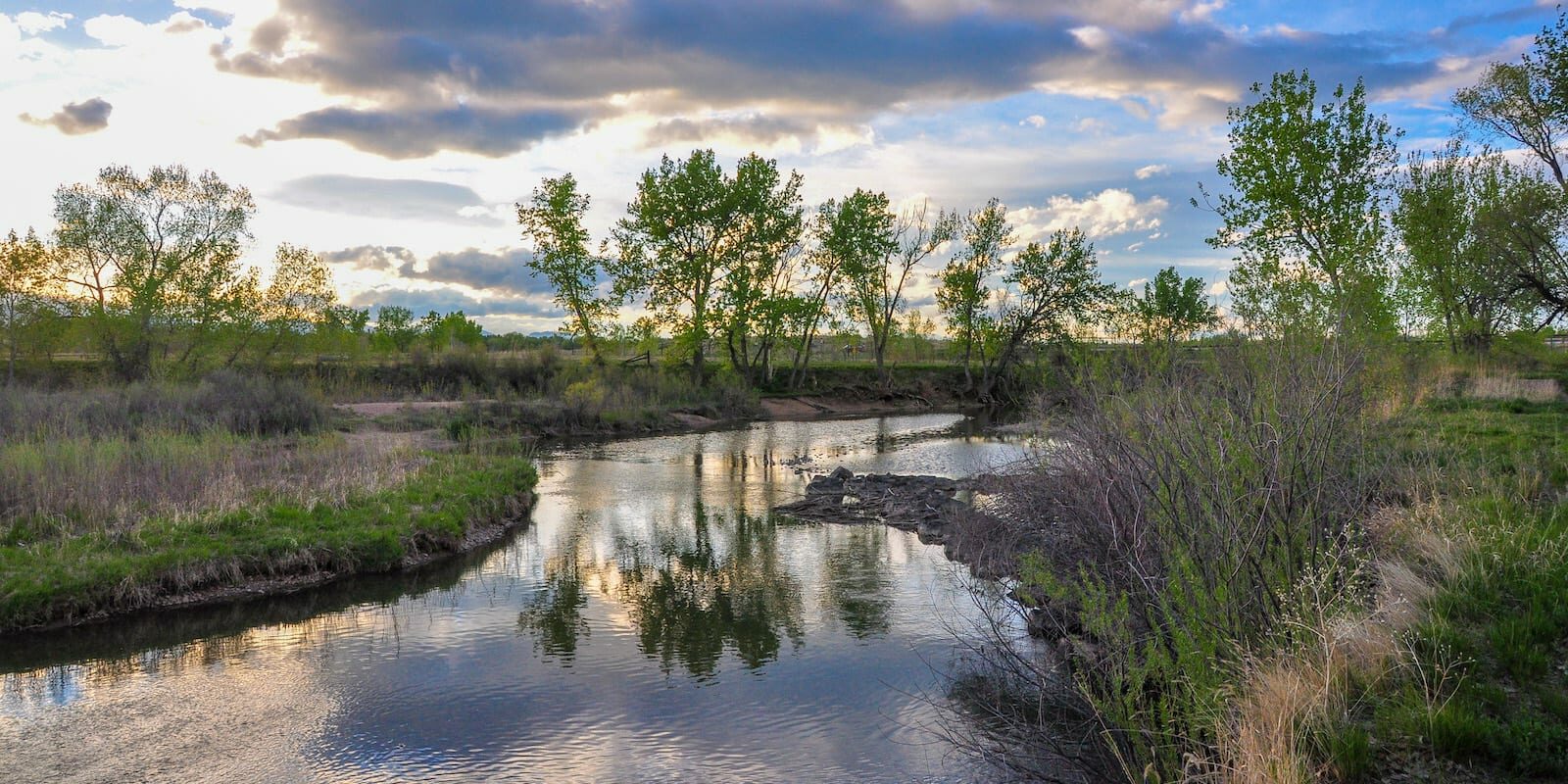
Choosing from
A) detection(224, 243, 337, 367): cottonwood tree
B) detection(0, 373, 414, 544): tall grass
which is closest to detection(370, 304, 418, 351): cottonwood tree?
detection(224, 243, 337, 367): cottonwood tree

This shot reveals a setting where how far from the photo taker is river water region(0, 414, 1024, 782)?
24.7 ft

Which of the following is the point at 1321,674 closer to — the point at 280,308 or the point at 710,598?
the point at 710,598

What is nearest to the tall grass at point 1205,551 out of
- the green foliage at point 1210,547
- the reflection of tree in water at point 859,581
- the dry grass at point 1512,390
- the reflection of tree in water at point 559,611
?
the green foliage at point 1210,547

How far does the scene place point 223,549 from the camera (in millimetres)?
12438

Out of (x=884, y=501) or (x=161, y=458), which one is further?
(x=884, y=501)

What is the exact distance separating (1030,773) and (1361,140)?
26637mm

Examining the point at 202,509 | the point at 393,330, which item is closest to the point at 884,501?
the point at 202,509

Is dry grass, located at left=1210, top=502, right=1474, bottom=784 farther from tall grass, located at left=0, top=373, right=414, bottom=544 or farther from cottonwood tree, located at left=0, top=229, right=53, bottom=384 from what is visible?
cottonwood tree, located at left=0, top=229, right=53, bottom=384

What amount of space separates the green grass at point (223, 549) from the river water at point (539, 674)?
0.45 metres

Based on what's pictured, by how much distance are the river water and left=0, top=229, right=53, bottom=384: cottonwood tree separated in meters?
37.8

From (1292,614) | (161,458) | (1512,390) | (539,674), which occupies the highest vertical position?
(1512,390)

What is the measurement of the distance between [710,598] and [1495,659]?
897 centimetres

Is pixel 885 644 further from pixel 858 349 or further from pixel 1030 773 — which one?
pixel 858 349

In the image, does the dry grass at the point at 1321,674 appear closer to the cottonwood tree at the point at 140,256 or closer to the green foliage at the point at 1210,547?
the green foliage at the point at 1210,547
